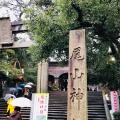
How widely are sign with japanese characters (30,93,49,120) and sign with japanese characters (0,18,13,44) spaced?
3.46 m

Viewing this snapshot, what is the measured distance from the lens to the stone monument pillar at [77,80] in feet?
20.7

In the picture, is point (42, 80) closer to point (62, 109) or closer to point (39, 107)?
point (62, 109)

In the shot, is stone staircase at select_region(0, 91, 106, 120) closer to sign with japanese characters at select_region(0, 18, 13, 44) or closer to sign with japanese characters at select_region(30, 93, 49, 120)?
sign with japanese characters at select_region(30, 93, 49, 120)

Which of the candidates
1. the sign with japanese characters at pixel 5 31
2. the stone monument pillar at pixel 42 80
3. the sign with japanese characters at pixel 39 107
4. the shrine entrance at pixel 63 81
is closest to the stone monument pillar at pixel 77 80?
the sign with japanese characters at pixel 39 107

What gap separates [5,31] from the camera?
36.0 feet

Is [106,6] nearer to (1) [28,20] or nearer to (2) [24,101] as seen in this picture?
(1) [28,20]

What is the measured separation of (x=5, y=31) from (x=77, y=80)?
5.68 m

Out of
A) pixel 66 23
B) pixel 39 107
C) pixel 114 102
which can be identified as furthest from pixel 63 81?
pixel 39 107

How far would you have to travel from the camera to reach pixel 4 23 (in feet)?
36.0

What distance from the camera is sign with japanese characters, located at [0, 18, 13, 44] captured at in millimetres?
10852

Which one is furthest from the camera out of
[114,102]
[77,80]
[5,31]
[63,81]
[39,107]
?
[63,81]

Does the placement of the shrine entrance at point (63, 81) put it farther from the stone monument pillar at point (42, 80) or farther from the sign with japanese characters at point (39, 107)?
the sign with japanese characters at point (39, 107)

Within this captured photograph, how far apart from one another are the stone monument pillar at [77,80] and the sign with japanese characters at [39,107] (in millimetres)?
2122

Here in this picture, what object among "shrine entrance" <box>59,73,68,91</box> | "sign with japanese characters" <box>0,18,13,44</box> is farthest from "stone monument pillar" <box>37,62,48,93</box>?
"shrine entrance" <box>59,73,68,91</box>
